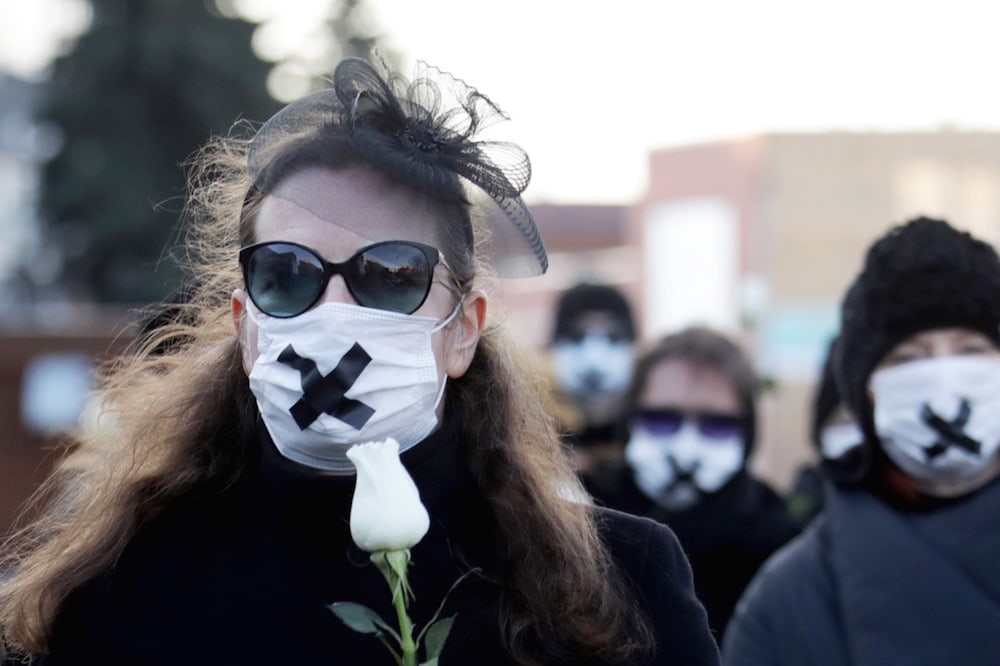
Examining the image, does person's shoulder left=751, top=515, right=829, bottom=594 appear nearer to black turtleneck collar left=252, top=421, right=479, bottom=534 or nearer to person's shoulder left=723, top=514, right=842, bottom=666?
person's shoulder left=723, top=514, right=842, bottom=666

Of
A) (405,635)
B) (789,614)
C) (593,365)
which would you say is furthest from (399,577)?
(593,365)

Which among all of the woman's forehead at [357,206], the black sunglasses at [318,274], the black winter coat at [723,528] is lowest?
the black winter coat at [723,528]

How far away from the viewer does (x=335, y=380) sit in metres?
2.29

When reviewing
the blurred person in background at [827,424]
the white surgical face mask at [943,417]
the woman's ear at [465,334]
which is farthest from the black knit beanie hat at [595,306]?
the woman's ear at [465,334]

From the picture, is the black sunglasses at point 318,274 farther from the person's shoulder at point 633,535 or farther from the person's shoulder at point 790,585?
the person's shoulder at point 790,585

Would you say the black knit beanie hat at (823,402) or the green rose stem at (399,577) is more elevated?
the green rose stem at (399,577)

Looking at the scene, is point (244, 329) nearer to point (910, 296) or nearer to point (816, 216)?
point (910, 296)

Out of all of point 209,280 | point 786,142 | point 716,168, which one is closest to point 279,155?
point 209,280

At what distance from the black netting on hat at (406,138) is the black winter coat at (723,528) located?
221 cm

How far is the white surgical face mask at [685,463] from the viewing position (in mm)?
4758

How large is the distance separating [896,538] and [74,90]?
81.1ft

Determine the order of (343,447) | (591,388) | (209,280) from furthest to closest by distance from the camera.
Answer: (591,388) → (209,280) → (343,447)

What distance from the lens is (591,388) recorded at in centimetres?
682

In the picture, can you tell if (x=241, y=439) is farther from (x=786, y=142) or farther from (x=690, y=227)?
(x=690, y=227)
